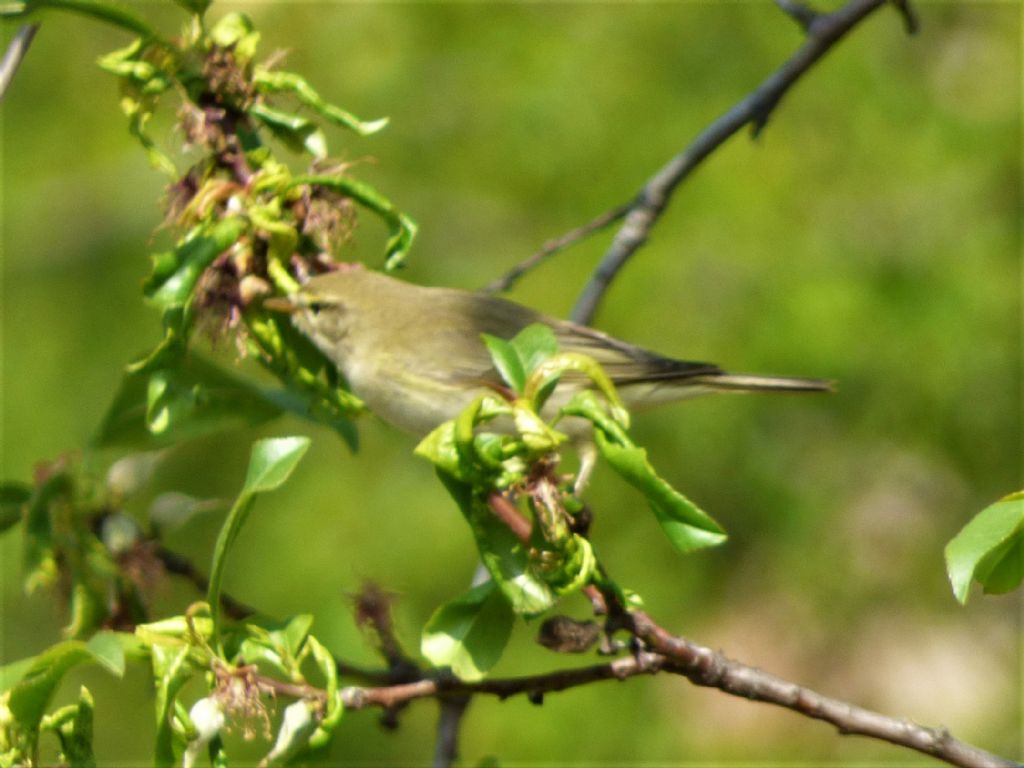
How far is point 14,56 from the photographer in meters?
1.95

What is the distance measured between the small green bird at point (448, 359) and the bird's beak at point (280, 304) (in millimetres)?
623

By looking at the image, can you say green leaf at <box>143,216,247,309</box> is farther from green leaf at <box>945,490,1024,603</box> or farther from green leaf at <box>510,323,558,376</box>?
green leaf at <box>945,490,1024,603</box>

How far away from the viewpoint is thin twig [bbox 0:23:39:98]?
189cm

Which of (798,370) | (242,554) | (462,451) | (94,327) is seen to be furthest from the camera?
(94,327)

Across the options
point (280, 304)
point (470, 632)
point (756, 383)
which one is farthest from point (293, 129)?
point (756, 383)

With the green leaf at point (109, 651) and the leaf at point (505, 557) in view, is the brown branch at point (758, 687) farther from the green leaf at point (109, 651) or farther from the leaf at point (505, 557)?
the green leaf at point (109, 651)

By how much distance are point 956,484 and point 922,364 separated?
0.74m

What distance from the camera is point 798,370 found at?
4473 millimetres

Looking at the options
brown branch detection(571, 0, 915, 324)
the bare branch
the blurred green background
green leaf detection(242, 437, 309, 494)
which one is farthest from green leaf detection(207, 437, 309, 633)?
the blurred green background

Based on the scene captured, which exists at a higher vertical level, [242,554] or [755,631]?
[242,554]

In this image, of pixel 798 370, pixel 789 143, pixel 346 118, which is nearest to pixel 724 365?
pixel 798 370

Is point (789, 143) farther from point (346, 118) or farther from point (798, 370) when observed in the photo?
point (346, 118)

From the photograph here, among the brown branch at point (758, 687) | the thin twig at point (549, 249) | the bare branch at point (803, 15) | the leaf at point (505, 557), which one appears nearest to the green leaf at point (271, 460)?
the leaf at point (505, 557)

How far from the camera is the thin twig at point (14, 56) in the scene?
1893 millimetres
